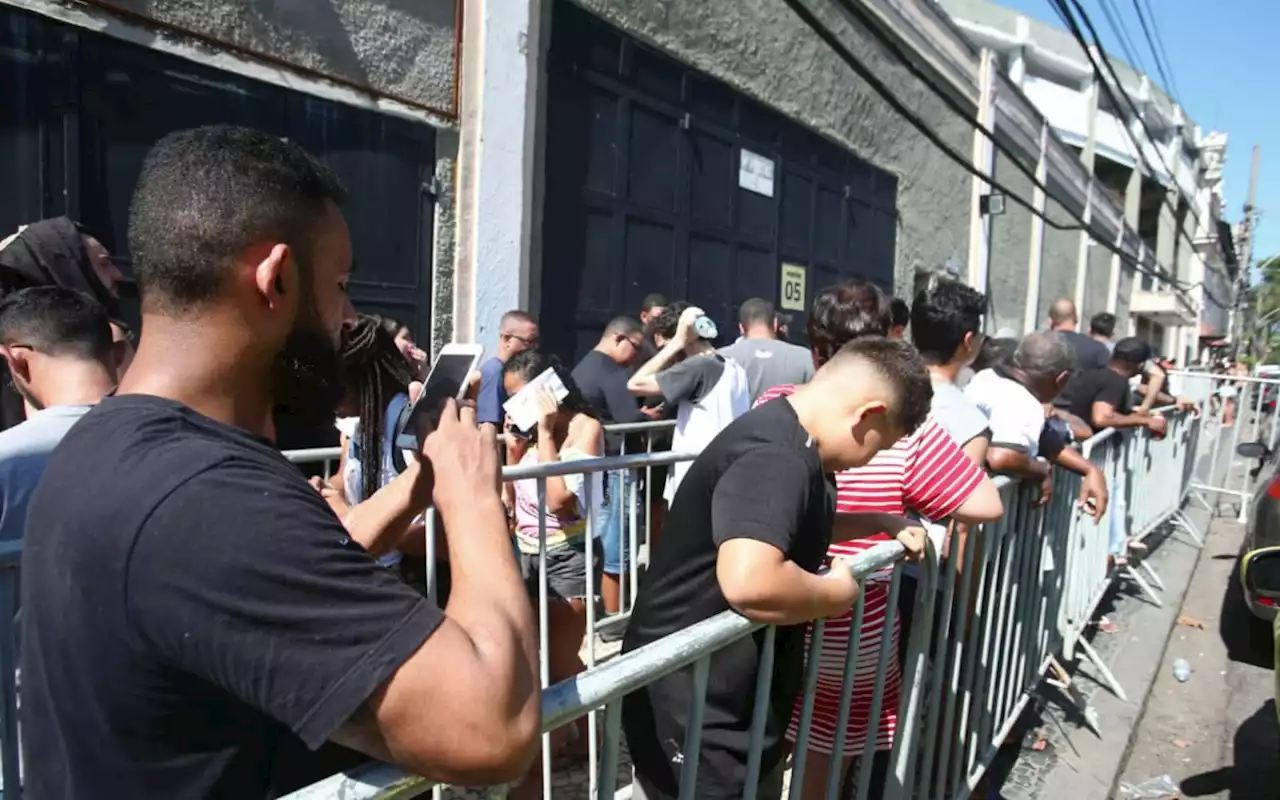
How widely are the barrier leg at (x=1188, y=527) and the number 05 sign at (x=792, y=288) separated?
4.45 metres

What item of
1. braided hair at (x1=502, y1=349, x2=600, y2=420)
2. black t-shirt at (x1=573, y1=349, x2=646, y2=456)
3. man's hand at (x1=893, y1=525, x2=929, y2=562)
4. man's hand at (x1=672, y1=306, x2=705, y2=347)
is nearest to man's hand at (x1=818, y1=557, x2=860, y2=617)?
man's hand at (x1=893, y1=525, x2=929, y2=562)

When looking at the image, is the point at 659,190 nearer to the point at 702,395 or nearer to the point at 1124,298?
the point at 702,395

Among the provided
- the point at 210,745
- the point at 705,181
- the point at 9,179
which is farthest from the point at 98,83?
the point at 705,181

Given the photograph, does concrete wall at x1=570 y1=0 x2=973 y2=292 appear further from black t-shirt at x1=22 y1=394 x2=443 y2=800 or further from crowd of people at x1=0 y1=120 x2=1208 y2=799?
black t-shirt at x1=22 y1=394 x2=443 y2=800

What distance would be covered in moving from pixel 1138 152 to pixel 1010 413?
48.9ft

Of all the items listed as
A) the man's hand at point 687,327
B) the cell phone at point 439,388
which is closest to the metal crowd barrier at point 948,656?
the cell phone at point 439,388

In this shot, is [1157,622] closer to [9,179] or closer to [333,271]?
[333,271]

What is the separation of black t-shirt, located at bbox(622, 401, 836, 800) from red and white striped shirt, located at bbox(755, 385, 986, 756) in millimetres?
454

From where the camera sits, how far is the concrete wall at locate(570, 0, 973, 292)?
765 cm

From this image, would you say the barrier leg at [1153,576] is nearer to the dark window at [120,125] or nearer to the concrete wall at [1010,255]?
the dark window at [120,125]

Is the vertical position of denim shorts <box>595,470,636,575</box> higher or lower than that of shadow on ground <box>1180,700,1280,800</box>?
higher

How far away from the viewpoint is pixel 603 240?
272 inches

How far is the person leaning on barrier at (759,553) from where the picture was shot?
1.81 meters

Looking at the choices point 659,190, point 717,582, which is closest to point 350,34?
point 659,190
